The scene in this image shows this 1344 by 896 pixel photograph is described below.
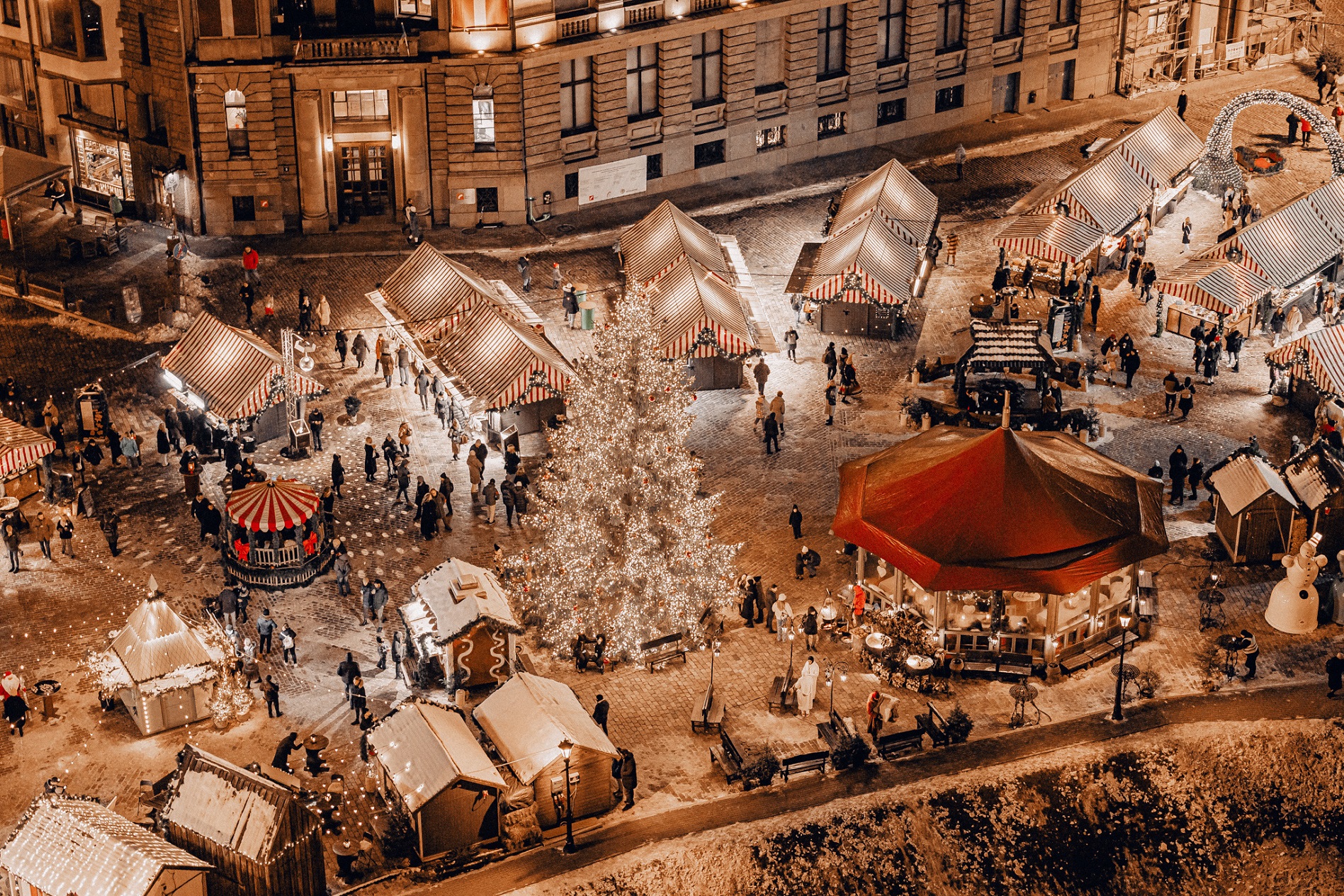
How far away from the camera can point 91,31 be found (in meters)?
77.8

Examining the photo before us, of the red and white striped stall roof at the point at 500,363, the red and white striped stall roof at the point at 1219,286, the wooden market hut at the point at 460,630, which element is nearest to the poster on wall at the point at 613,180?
the red and white striped stall roof at the point at 500,363

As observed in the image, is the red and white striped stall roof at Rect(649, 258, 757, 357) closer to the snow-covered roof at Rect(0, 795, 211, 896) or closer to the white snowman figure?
the white snowman figure

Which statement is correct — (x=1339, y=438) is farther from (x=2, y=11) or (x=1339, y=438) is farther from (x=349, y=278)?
(x=2, y=11)

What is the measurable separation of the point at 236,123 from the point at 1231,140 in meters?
38.3

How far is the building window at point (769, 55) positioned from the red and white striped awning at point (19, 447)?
34.0 meters

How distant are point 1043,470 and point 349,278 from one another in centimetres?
3023

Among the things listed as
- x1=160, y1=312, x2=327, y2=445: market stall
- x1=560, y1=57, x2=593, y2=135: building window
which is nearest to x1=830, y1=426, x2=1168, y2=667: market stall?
x1=160, y1=312, x2=327, y2=445: market stall

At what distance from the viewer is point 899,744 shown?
2016 inches

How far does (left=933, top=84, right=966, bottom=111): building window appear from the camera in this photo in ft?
293

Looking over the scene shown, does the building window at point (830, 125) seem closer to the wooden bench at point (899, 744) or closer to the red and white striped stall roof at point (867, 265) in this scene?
the red and white striped stall roof at point (867, 265)

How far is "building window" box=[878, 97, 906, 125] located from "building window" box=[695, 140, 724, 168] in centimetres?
792

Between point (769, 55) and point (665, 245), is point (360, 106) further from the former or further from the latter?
point (769, 55)

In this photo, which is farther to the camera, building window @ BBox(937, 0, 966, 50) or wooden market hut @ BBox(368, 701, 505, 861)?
building window @ BBox(937, 0, 966, 50)

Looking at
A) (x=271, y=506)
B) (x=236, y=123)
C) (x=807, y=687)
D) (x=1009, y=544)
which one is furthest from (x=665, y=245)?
(x=807, y=687)
